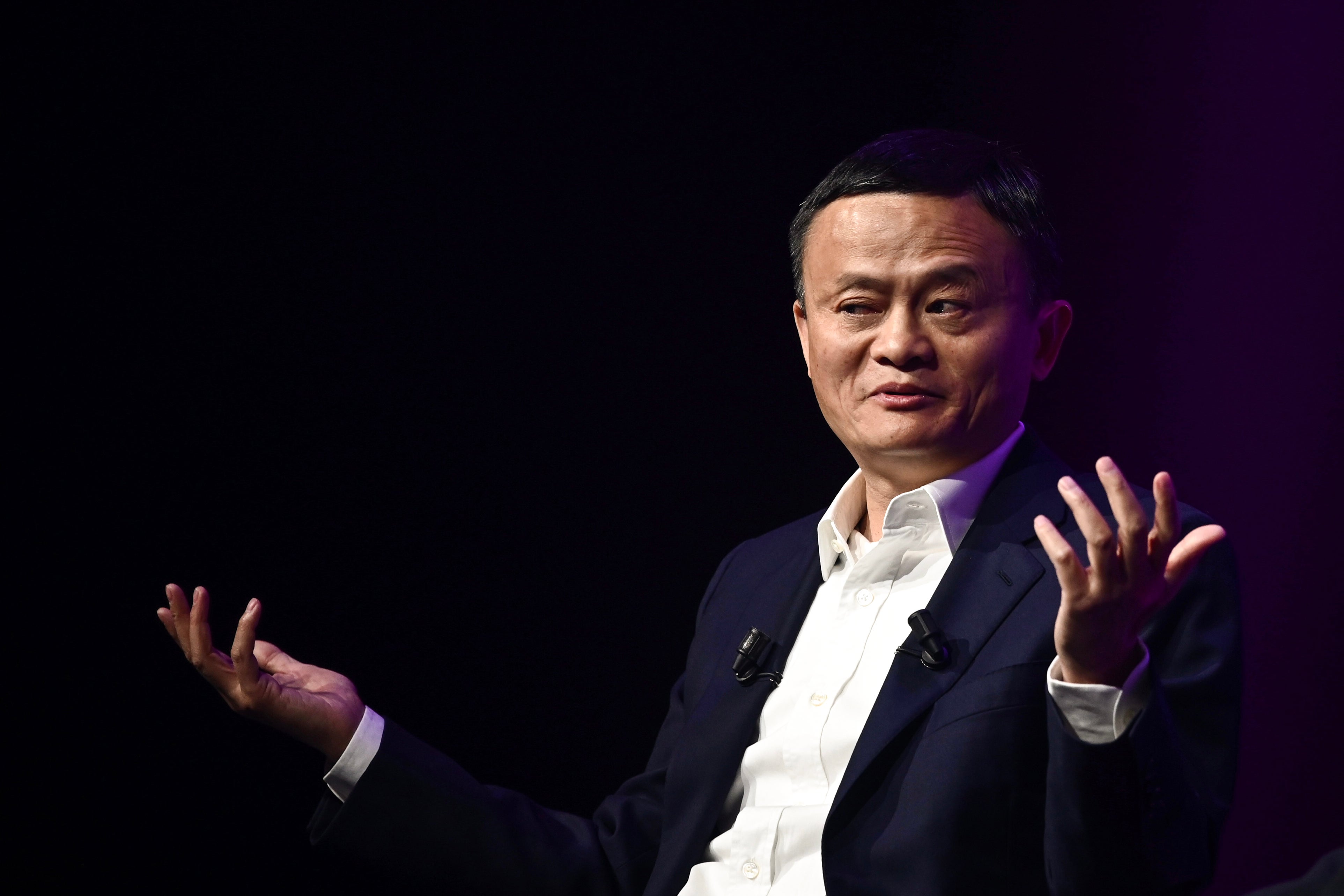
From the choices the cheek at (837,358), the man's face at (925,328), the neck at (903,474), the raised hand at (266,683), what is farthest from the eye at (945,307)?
the raised hand at (266,683)

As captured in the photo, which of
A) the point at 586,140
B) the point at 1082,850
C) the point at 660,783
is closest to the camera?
→ the point at 1082,850

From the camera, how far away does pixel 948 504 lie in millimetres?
1834

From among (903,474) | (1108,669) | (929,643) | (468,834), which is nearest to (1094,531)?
(1108,669)

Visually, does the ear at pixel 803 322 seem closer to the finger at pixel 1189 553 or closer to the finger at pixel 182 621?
the finger at pixel 1189 553

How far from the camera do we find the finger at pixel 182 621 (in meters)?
1.78

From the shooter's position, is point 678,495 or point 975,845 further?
point 678,495

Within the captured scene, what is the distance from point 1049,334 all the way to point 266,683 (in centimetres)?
154

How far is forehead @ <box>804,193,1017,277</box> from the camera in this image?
72.0 inches

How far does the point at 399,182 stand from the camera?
2.44 metres

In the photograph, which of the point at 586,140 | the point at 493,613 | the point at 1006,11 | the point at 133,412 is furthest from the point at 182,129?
the point at 1006,11

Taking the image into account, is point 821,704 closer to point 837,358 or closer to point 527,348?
point 837,358

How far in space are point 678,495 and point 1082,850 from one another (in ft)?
4.98

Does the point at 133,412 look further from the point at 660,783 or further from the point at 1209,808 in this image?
the point at 1209,808

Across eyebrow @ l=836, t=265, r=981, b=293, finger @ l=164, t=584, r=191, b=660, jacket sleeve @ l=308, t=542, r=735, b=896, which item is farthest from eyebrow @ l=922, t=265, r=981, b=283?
finger @ l=164, t=584, r=191, b=660
